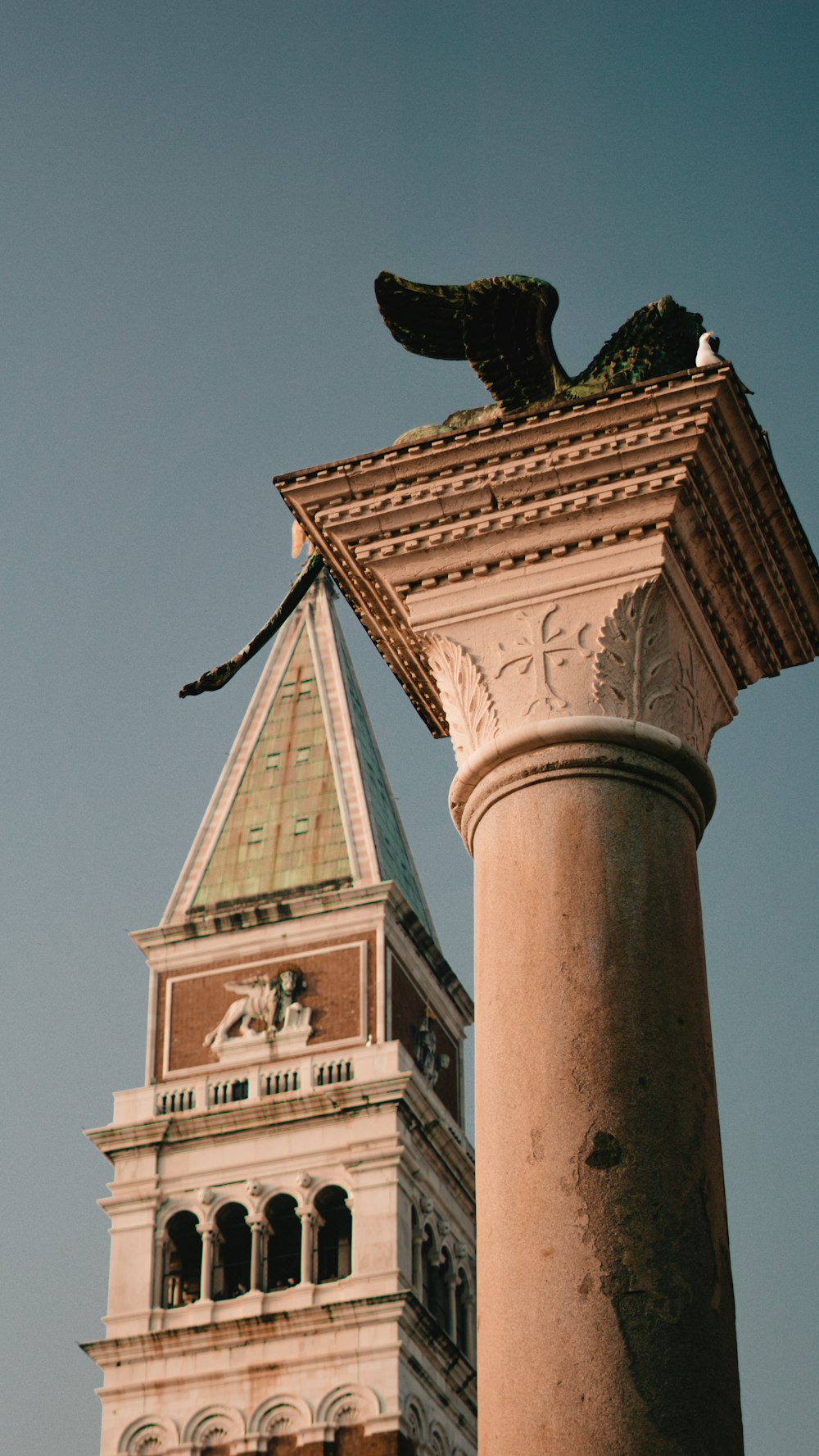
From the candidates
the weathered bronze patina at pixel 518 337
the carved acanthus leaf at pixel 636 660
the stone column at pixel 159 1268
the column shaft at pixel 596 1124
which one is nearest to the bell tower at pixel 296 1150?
the stone column at pixel 159 1268

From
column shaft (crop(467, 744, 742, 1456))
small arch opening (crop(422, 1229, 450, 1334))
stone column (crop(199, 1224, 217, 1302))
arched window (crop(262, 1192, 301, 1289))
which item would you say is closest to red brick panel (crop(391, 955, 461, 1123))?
small arch opening (crop(422, 1229, 450, 1334))

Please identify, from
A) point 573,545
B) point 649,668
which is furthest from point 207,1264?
point 649,668

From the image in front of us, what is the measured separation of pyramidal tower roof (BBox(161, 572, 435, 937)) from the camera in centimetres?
5612

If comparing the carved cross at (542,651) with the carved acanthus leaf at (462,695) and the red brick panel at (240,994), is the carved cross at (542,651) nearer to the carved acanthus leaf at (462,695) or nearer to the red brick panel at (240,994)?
the carved acanthus leaf at (462,695)

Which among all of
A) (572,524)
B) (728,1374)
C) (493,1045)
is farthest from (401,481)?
(728,1374)

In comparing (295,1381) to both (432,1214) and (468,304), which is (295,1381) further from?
(468,304)

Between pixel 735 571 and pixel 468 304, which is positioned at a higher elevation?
pixel 468 304

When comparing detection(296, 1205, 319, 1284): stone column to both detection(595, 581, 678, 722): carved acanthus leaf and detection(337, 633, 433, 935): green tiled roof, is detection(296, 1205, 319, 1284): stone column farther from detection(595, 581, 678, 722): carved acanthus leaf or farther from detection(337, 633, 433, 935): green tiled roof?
detection(595, 581, 678, 722): carved acanthus leaf

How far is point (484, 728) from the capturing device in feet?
22.5

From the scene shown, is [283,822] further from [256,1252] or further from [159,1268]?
[159,1268]

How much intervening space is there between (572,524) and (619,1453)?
2.79 meters

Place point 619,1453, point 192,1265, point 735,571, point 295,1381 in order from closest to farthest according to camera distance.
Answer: point 619,1453 → point 735,571 → point 295,1381 → point 192,1265

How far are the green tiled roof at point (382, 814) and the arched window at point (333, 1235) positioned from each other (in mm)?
7846

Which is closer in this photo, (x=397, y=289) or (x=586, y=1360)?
(x=586, y=1360)
